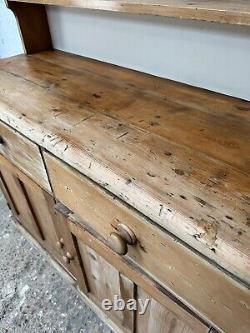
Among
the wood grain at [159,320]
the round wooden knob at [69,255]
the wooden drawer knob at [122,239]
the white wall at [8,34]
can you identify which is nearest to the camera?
the wooden drawer knob at [122,239]

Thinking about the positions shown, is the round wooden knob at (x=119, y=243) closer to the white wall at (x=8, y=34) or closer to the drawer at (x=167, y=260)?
the drawer at (x=167, y=260)

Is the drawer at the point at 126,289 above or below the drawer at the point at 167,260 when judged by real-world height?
below

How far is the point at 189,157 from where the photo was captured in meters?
0.48

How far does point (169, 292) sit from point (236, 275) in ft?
0.62

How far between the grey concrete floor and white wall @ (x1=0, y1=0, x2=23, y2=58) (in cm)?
92

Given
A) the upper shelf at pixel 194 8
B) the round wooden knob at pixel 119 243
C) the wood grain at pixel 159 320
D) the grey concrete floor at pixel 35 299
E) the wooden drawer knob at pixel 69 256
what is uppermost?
the upper shelf at pixel 194 8

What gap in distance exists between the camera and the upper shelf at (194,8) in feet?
1.50

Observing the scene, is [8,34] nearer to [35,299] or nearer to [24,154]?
[24,154]

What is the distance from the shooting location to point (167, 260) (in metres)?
0.44

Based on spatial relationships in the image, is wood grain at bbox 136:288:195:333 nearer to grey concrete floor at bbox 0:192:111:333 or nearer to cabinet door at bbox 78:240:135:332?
cabinet door at bbox 78:240:135:332

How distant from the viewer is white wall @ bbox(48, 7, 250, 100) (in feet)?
2.08

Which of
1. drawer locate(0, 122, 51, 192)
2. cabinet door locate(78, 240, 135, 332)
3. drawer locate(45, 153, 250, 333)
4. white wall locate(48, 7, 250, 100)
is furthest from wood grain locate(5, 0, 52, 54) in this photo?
cabinet door locate(78, 240, 135, 332)

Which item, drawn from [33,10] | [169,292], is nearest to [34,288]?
[169,292]

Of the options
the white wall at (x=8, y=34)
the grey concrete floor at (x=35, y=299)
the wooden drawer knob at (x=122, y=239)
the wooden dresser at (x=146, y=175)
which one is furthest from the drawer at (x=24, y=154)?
the white wall at (x=8, y=34)
